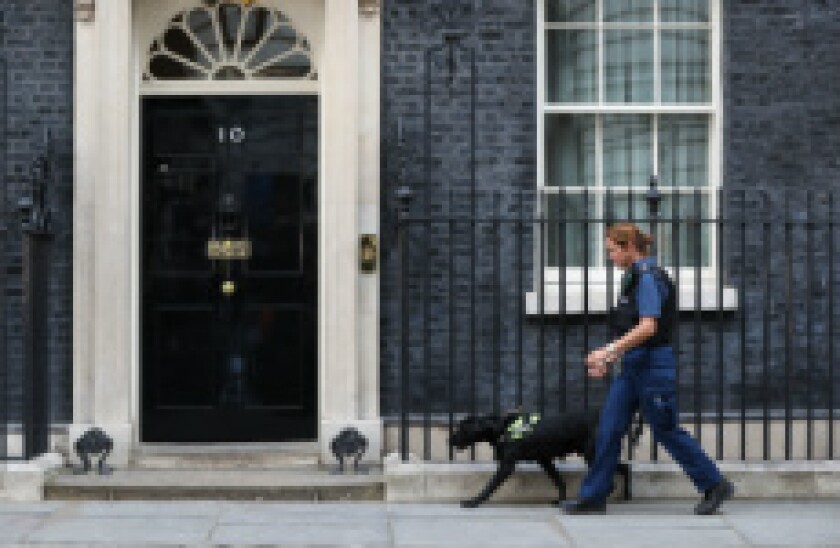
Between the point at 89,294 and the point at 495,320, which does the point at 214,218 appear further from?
the point at 495,320

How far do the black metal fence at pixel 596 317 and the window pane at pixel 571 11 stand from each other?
125 cm

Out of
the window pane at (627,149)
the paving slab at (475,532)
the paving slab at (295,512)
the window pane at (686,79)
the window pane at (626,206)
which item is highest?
the window pane at (686,79)

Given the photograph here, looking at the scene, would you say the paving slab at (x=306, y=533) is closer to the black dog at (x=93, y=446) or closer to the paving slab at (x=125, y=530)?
the paving slab at (x=125, y=530)

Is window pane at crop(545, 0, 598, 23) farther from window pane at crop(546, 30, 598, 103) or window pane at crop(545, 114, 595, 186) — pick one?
window pane at crop(545, 114, 595, 186)

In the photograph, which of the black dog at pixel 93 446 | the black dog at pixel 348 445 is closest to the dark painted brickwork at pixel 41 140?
the black dog at pixel 93 446

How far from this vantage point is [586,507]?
8.74 metres

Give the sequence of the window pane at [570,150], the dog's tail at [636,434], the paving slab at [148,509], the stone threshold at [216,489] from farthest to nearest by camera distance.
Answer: the window pane at [570,150] < the stone threshold at [216,489] < the dog's tail at [636,434] < the paving slab at [148,509]

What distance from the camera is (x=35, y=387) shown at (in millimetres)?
9484

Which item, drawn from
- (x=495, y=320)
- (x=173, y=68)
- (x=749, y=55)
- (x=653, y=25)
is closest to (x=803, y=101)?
(x=749, y=55)

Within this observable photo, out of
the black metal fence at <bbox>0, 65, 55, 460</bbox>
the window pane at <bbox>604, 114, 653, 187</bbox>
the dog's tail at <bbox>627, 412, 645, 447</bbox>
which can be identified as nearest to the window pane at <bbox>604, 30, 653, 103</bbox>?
the window pane at <bbox>604, 114, 653, 187</bbox>

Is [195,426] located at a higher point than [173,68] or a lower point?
lower

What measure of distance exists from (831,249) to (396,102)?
3095 millimetres

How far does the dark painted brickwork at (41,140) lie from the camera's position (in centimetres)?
1012

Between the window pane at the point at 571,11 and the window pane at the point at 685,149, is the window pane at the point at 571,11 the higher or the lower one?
the higher one
